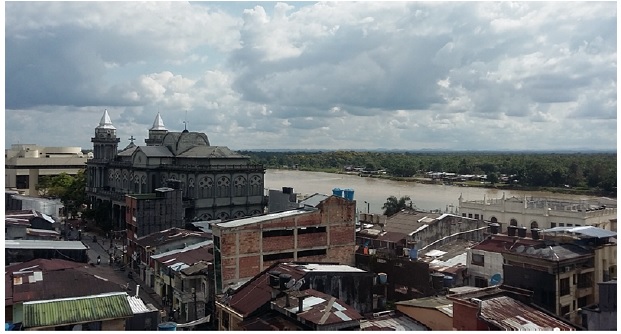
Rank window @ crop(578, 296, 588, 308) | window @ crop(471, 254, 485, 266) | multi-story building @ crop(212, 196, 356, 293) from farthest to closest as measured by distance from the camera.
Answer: window @ crop(471, 254, 485, 266) < multi-story building @ crop(212, 196, 356, 293) < window @ crop(578, 296, 588, 308)

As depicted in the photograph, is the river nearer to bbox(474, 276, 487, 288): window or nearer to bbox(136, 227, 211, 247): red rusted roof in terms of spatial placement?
bbox(136, 227, 211, 247): red rusted roof

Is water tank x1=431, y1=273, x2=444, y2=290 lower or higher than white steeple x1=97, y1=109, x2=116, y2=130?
lower

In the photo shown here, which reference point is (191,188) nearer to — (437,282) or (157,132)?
(157,132)

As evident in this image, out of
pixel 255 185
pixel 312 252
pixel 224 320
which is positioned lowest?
pixel 224 320

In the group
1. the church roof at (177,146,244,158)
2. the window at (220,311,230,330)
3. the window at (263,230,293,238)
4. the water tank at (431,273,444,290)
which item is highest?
the church roof at (177,146,244,158)

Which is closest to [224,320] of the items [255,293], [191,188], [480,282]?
[255,293]

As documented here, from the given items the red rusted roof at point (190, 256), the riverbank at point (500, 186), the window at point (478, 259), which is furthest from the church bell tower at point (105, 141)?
the riverbank at point (500, 186)

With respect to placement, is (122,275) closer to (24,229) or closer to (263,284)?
(24,229)

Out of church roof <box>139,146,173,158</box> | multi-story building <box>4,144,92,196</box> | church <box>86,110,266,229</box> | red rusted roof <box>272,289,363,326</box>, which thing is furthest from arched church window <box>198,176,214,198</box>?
multi-story building <box>4,144,92,196</box>
